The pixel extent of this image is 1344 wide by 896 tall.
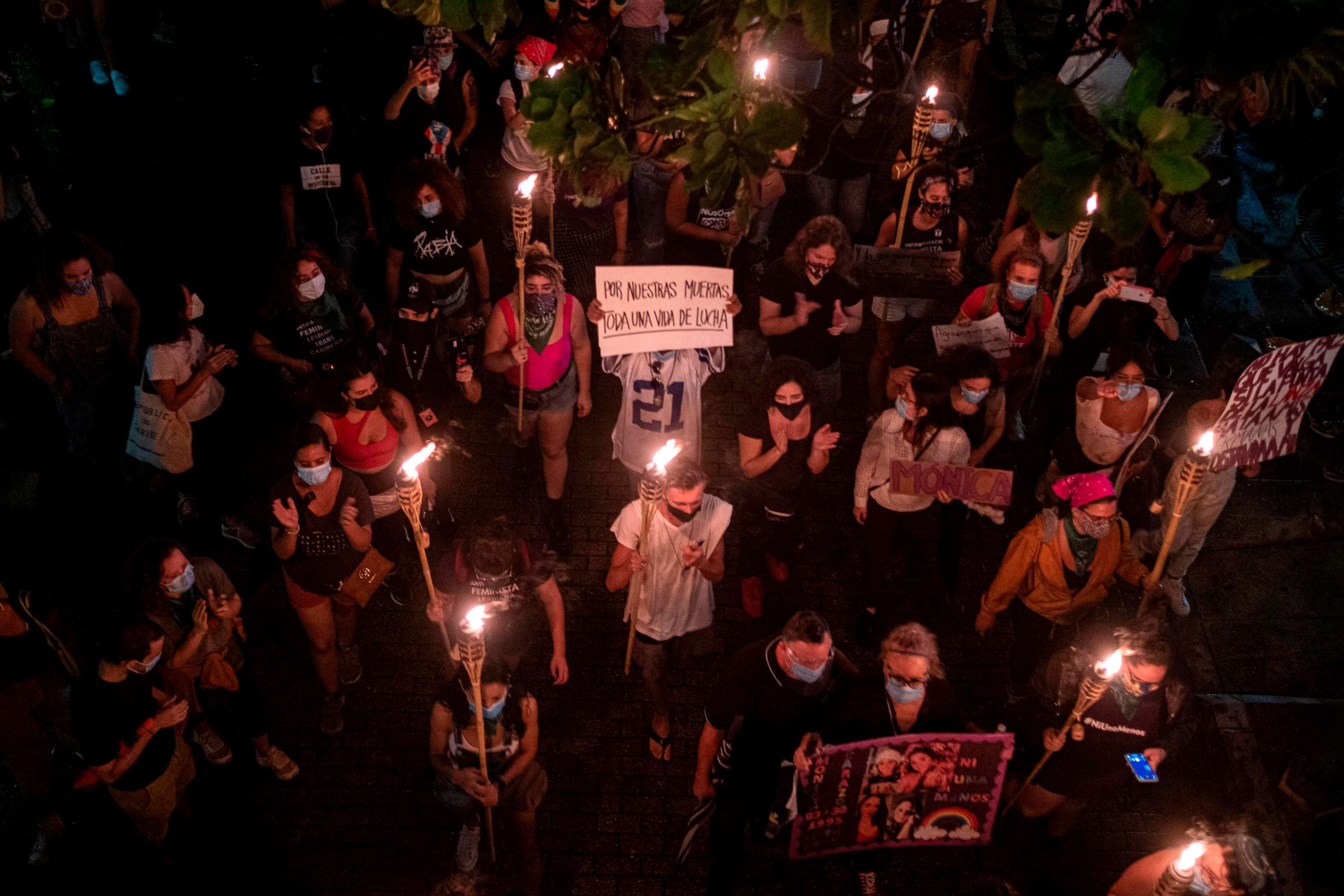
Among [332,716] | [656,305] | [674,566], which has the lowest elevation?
[332,716]

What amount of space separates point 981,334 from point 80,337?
6417 millimetres

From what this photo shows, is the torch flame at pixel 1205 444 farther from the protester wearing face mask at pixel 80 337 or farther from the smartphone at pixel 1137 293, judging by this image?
the protester wearing face mask at pixel 80 337

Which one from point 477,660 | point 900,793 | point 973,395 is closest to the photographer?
point 477,660

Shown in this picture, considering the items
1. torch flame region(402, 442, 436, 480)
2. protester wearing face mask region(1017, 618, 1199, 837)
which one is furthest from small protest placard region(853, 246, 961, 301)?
torch flame region(402, 442, 436, 480)

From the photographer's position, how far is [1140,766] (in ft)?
19.6

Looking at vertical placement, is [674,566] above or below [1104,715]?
above

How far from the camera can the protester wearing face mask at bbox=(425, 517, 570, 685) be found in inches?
240

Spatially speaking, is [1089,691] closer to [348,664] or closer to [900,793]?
[900,793]

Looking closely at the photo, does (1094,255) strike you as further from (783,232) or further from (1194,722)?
(1194,722)

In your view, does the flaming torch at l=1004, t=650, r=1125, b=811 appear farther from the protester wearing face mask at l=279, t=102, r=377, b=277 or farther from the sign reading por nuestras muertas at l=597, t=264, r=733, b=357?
the protester wearing face mask at l=279, t=102, r=377, b=277

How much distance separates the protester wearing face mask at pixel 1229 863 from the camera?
5.14 metres

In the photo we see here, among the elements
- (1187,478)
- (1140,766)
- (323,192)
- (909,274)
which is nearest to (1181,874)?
(1140,766)

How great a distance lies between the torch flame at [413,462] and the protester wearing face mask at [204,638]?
1568mm

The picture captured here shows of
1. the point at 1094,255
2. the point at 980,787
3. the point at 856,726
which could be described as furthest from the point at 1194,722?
the point at 1094,255
